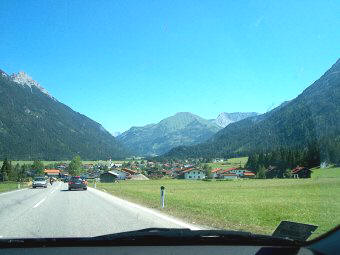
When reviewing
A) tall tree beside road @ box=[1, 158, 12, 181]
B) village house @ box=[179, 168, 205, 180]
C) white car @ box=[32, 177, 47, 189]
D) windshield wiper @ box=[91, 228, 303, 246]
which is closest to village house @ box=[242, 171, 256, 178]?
village house @ box=[179, 168, 205, 180]

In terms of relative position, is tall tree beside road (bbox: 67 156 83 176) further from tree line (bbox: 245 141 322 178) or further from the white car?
the white car

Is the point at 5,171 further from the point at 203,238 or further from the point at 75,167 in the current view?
the point at 203,238

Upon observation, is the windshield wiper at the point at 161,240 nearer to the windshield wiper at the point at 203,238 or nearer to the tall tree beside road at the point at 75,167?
the windshield wiper at the point at 203,238

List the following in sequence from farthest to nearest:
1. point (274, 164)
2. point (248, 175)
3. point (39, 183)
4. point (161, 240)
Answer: point (248, 175)
point (274, 164)
point (39, 183)
point (161, 240)

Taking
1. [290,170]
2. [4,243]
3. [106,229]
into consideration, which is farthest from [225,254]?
[290,170]

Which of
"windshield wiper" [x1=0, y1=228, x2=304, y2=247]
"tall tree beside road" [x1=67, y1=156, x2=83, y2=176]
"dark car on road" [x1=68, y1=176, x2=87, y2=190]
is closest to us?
"windshield wiper" [x1=0, y1=228, x2=304, y2=247]

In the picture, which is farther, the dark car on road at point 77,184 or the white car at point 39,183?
the white car at point 39,183

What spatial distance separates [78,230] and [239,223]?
537 centimetres

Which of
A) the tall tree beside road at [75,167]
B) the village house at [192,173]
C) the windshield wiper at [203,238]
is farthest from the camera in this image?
the village house at [192,173]

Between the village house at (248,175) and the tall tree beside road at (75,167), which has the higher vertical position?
the tall tree beside road at (75,167)

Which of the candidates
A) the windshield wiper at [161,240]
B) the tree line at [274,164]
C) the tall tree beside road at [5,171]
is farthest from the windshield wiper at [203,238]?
the tall tree beside road at [5,171]

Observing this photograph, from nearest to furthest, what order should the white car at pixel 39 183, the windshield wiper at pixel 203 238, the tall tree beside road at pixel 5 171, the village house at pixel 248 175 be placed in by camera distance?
the windshield wiper at pixel 203 238 < the white car at pixel 39 183 < the tall tree beside road at pixel 5 171 < the village house at pixel 248 175

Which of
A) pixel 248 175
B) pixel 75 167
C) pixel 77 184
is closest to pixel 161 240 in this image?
pixel 77 184

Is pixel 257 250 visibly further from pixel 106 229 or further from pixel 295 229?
pixel 106 229
